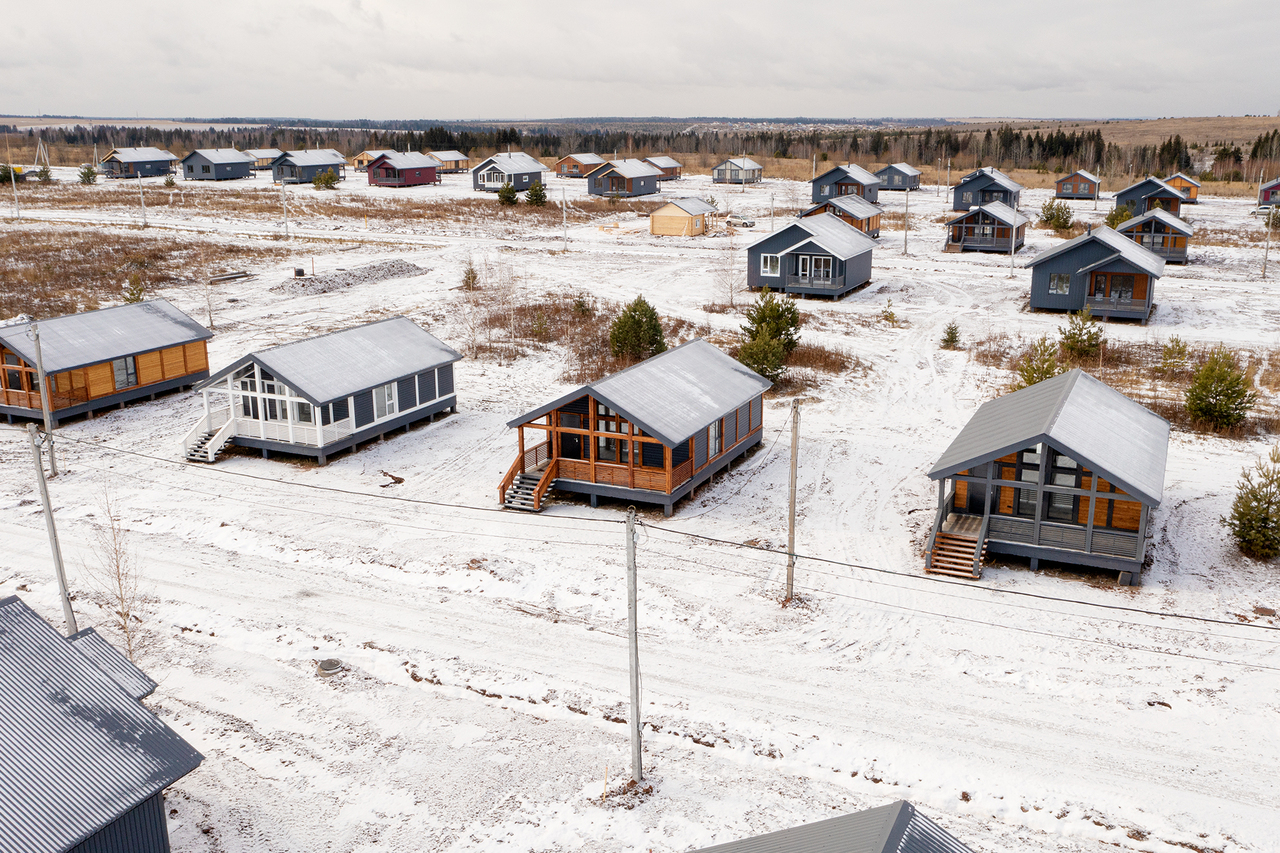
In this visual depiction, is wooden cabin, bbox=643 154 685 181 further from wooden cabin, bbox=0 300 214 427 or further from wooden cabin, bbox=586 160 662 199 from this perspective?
wooden cabin, bbox=0 300 214 427

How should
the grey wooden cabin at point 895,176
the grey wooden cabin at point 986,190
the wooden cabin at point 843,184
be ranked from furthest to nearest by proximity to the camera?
the grey wooden cabin at point 895,176 → the wooden cabin at point 843,184 → the grey wooden cabin at point 986,190

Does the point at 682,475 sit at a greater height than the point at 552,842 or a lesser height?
greater

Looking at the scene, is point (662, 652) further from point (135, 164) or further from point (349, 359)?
point (135, 164)

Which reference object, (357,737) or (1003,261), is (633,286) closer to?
(1003,261)

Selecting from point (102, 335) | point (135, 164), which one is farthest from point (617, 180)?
point (102, 335)

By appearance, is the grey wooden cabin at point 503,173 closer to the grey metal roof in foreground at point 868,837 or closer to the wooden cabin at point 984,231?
the wooden cabin at point 984,231

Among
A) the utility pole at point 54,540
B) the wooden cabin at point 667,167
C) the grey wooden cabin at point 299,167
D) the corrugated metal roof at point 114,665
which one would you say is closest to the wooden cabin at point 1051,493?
the corrugated metal roof at point 114,665

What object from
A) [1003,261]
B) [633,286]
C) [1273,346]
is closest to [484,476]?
[633,286]
